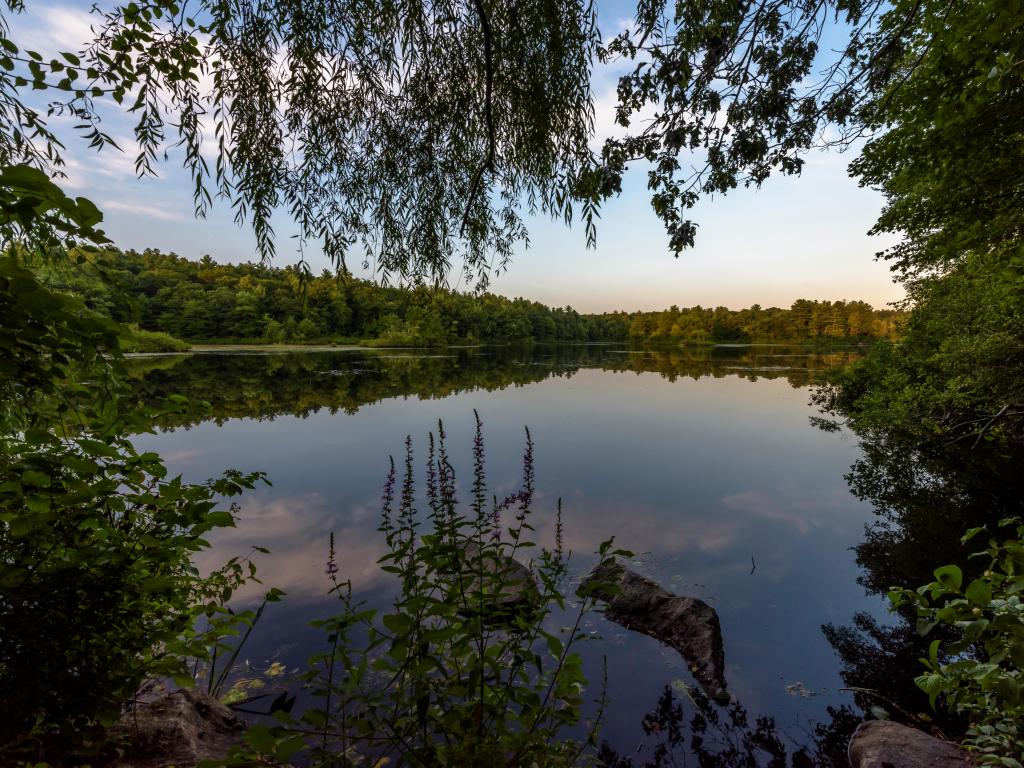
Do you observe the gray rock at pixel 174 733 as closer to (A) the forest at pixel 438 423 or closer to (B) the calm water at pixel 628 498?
(A) the forest at pixel 438 423

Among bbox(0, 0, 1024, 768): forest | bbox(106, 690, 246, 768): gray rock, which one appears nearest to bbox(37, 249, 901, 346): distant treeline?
bbox(0, 0, 1024, 768): forest

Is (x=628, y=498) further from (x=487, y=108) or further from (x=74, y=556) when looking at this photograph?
(x=74, y=556)

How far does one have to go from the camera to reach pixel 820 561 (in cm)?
708

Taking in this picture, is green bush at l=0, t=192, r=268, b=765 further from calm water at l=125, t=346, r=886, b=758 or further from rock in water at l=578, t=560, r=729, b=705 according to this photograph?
rock in water at l=578, t=560, r=729, b=705

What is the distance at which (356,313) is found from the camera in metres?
60.7

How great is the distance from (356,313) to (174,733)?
6300 cm

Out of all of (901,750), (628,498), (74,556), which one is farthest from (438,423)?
(628,498)

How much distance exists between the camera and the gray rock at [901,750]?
9.49ft

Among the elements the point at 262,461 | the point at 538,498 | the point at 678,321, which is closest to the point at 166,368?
the point at 262,461

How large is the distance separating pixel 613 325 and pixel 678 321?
1991 cm

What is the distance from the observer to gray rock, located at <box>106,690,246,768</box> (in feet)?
7.63

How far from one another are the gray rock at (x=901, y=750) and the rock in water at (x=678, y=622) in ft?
3.48

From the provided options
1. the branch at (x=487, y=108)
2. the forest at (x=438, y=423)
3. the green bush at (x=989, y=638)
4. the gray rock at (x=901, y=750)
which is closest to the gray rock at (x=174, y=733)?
the forest at (x=438, y=423)

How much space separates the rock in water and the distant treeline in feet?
11.7
